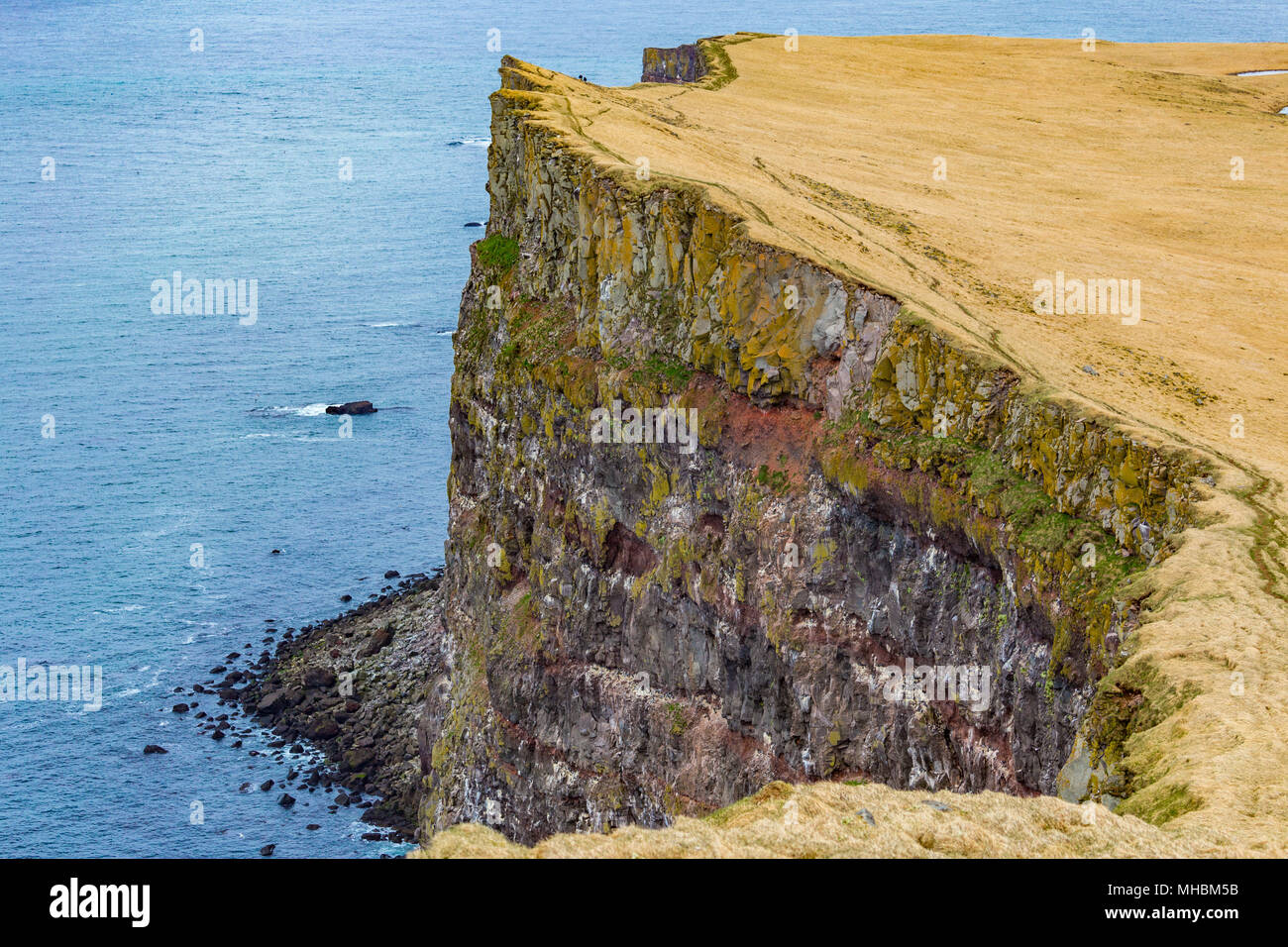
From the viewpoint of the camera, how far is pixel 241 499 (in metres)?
Answer: 120

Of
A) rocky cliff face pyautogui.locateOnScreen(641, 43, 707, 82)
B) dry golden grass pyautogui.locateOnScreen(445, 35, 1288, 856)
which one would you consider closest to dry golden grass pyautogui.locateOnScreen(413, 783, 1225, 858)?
dry golden grass pyautogui.locateOnScreen(445, 35, 1288, 856)

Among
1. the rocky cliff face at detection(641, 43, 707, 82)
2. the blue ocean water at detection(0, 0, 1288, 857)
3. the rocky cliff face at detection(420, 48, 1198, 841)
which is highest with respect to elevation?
the rocky cliff face at detection(641, 43, 707, 82)

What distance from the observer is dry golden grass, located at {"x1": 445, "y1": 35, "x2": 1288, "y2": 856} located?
25.8m

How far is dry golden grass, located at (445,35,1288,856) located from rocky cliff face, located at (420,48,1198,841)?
77.0 inches

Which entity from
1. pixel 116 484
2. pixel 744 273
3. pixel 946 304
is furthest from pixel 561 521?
pixel 116 484

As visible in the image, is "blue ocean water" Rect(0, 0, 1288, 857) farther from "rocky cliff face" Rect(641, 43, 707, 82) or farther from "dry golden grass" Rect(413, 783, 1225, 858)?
"dry golden grass" Rect(413, 783, 1225, 858)

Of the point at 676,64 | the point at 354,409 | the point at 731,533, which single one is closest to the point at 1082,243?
the point at 731,533

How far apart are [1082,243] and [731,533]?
24382 mm

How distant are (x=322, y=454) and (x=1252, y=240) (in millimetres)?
83006

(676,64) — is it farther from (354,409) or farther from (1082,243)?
(1082,243)

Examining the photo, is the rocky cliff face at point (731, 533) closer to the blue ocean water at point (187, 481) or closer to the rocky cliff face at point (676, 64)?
the blue ocean water at point (187, 481)

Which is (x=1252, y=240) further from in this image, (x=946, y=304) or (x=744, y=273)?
(x=744, y=273)
